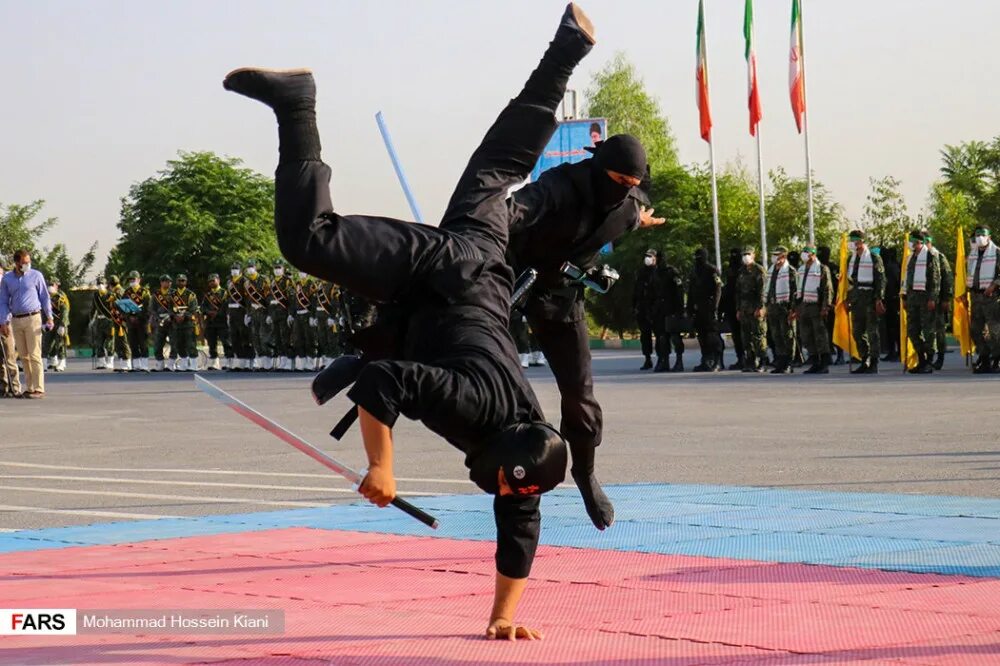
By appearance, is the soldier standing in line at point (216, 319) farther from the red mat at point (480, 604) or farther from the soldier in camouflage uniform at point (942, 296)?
the red mat at point (480, 604)

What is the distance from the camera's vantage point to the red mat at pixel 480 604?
5176mm

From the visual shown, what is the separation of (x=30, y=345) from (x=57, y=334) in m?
15.5

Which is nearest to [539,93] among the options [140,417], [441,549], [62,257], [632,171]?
[632,171]

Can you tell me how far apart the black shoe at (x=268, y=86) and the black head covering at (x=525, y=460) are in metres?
1.27

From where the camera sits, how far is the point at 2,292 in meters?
23.9

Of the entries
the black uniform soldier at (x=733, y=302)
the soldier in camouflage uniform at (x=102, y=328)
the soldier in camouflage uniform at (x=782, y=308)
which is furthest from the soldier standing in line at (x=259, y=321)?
the soldier in camouflage uniform at (x=782, y=308)

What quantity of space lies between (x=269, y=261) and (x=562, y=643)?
6350cm

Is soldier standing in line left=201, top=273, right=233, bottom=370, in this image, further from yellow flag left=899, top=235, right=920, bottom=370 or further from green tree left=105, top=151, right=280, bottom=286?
green tree left=105, top=151, right=280, bottom=286

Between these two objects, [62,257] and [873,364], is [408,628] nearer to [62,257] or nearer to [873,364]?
[873,364]

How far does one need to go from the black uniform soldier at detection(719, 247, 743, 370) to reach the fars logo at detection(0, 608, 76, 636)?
2183 centimetres

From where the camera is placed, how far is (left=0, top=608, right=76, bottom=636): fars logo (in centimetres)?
579

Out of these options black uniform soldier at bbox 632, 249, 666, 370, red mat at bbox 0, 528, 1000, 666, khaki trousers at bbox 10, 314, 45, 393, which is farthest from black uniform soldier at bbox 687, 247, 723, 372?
red mat at bbox 0, 528, 1000, 666

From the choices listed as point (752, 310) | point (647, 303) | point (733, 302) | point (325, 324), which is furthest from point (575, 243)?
point (325, 324)

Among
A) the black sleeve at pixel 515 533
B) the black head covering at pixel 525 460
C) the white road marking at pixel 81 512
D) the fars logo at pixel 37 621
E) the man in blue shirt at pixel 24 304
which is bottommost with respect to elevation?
the white road marking at pixel 81 512
